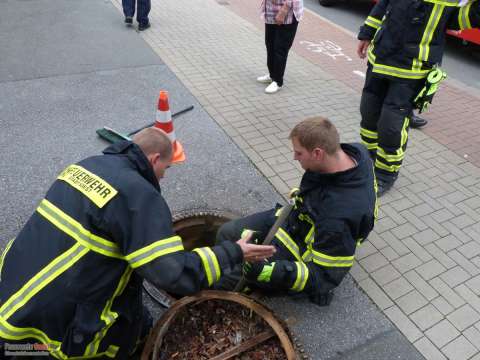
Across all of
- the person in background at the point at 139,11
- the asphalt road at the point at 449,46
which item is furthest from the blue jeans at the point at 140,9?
the asphalt road at the point at 449,46

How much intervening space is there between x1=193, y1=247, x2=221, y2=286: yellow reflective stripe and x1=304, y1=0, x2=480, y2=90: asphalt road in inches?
254

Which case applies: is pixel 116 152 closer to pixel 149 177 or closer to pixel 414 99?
pixel 149 177

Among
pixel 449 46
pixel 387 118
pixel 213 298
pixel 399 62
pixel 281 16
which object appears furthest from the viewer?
pixel 449 46

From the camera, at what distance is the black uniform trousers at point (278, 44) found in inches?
201

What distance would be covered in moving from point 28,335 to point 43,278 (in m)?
0.34

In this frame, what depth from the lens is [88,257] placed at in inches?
63.7

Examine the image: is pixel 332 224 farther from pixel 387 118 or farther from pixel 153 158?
pixel 387 118

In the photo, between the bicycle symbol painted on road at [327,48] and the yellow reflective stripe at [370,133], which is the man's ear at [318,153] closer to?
the yellow reflective stripe at [370,133]

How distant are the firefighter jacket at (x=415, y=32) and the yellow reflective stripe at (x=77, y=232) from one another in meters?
2.86

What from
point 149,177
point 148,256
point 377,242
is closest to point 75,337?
point 148,256

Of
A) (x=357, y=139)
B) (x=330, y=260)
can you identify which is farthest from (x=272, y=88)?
(x=330, y=260)

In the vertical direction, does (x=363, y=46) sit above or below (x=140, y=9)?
above

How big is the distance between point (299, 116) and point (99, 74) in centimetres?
295

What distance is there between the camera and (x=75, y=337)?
67.6 inches
